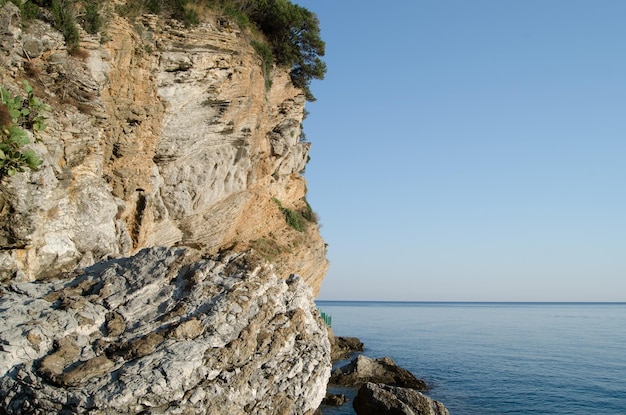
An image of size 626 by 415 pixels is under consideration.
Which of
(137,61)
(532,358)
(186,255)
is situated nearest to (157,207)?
(137,61)

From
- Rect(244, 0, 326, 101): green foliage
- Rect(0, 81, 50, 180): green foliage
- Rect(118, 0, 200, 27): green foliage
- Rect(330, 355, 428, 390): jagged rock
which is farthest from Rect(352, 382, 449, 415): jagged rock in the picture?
Rect(244, 0, 326, 101): green foliage

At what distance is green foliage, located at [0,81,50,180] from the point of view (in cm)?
1373

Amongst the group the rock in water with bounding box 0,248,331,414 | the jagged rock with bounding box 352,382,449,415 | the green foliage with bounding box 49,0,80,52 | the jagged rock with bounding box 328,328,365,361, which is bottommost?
the jagged rock with bounding box 328,328,365,361

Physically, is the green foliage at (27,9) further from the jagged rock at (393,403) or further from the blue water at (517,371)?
the blue water at (517,371)

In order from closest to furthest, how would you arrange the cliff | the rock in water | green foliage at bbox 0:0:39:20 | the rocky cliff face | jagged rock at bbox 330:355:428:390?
the rock in water, the cliff, the rocky cliff face, green foliage at bbox 0:0:39:20, jagged rock at bbox 330:355:428:390

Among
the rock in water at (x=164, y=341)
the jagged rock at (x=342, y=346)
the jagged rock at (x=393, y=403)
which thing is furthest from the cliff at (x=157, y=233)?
the jagged rock at (x=393, y=403)

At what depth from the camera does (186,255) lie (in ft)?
35.0

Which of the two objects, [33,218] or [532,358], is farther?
[532,358]

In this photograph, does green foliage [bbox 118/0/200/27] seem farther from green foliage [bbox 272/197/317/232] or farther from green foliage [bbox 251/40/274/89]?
green foliage [bbox 272/197/317/232]

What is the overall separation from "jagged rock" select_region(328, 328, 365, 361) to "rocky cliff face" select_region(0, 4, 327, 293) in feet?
20.9

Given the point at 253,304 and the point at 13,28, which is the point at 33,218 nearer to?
the point at 13,28

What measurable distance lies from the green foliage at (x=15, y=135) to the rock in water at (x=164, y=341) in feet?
15.1

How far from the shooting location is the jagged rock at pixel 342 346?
35.1m

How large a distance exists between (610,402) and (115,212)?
2163cm
